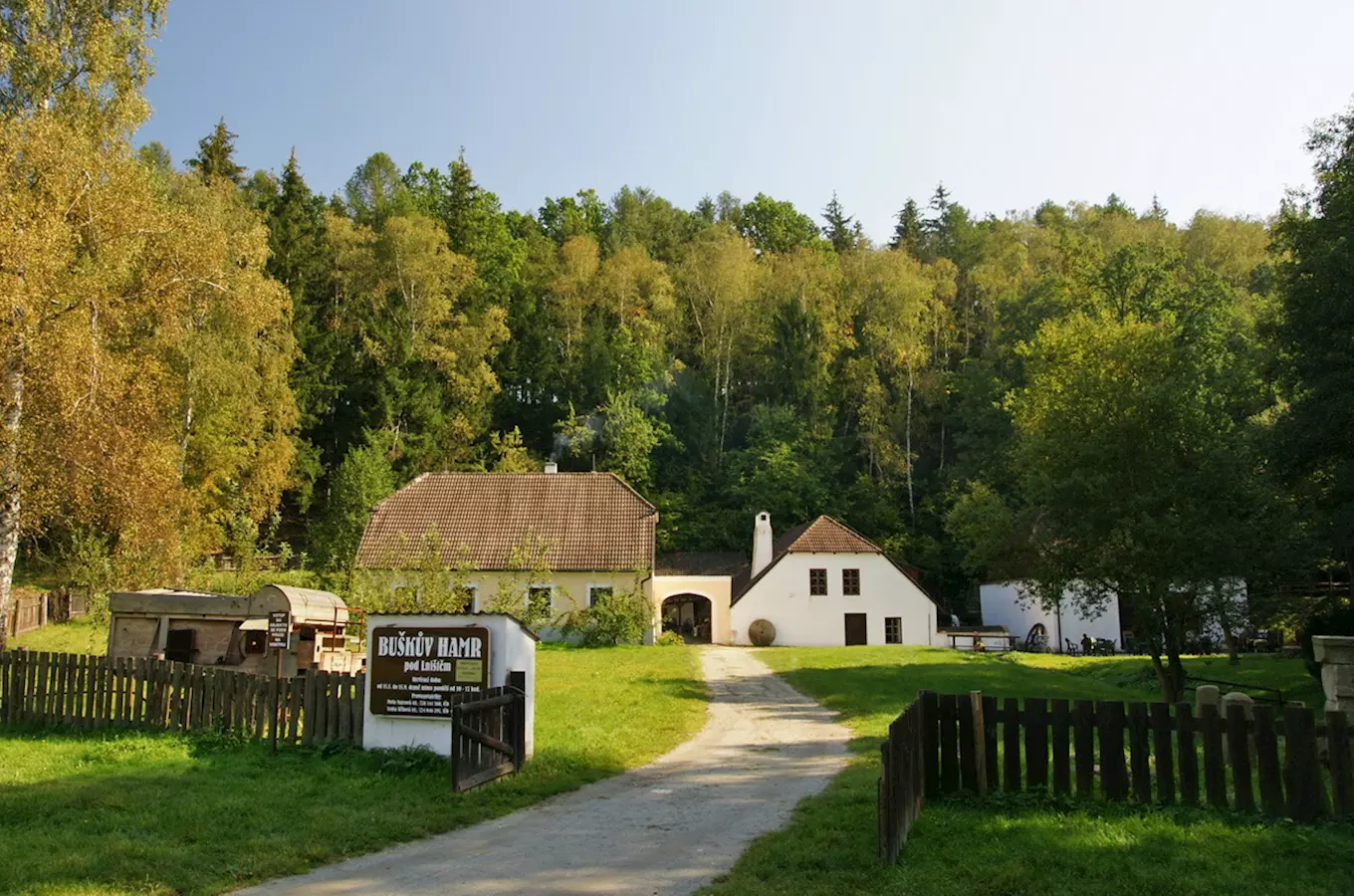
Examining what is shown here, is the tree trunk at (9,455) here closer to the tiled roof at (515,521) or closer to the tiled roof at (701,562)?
the tiled roof at (515,521)

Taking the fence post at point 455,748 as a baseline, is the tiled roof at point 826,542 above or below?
above

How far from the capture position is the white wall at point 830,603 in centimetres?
3941

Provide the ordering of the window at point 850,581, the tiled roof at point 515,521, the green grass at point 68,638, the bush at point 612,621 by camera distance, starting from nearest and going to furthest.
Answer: the green grass at point 68,638 < the bush at point 612,621 < the tiled roof at point 515,521 < the window at point 850,581

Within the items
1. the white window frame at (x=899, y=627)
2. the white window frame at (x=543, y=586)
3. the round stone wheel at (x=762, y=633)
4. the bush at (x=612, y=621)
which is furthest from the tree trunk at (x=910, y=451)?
the white window frame at (x=543, y=586)

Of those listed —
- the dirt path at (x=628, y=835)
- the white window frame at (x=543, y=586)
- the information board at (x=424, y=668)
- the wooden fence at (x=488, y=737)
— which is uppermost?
the white window frame at (x=543, y=586)

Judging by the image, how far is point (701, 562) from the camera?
48531 millimetres

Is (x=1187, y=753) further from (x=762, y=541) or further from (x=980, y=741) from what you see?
(x=762, y=541)

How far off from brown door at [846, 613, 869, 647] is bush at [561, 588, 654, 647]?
9.94m

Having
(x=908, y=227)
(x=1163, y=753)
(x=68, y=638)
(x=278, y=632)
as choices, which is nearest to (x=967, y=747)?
(x=1163, y=753)

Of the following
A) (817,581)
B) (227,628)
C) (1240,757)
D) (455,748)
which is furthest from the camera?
(817,581)

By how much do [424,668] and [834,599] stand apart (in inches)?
1193

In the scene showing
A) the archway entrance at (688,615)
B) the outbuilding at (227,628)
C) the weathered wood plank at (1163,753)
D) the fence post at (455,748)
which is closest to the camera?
the weathered wood plank at (1163,753)

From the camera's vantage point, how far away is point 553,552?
36.0 meters

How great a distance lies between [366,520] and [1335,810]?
123ft
